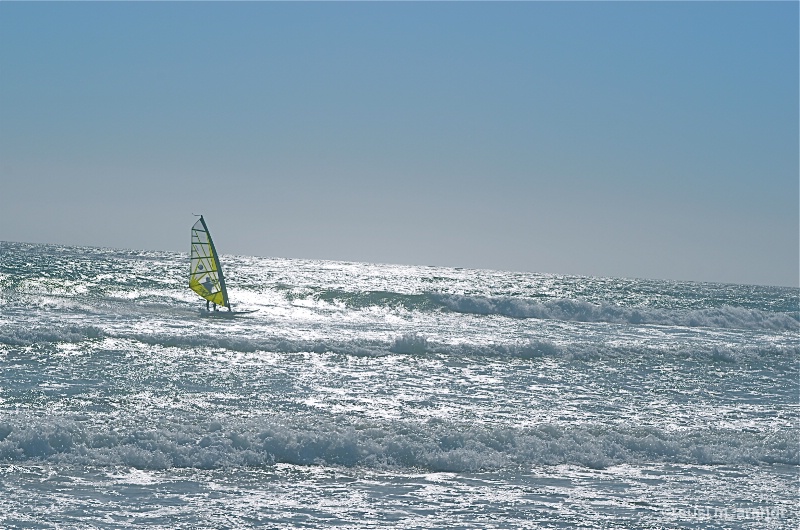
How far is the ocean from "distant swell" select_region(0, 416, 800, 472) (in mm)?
25

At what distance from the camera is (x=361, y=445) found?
8.33 metres

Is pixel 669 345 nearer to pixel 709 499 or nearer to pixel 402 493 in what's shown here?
pixel 709 499

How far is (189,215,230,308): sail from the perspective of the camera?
2348 centimetres

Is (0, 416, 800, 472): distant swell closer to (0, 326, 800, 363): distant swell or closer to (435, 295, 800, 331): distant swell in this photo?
(0, 326, 800, 363): distant swell

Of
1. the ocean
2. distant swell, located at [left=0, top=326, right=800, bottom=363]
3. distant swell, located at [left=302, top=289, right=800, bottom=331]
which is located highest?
distant swell, located at [left=302, top=289, right=800, bottom=331]

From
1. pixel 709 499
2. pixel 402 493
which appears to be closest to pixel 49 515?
pixel 402 493

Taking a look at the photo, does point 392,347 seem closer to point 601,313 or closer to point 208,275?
point 208,275

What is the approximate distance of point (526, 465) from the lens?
8.30 m

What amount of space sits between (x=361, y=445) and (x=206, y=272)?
58.2 ft

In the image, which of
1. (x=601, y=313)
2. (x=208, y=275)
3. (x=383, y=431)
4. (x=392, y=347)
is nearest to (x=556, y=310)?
(x=601, y=313)

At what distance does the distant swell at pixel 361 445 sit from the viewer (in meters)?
7.75

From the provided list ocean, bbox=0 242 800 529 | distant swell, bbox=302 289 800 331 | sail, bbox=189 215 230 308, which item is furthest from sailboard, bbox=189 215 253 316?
distant swell, bbox=302 289 800 331

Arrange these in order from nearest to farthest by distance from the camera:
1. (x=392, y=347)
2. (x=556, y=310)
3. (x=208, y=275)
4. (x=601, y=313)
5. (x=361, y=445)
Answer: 1. (x=361, y=445)
2. (x=392, y=347)
3. (x=208, y=275)
4. (x=601, y=313)
5. (x=556, y=310)

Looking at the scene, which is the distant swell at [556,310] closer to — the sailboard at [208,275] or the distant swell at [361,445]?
the sailboard at [208,275]
